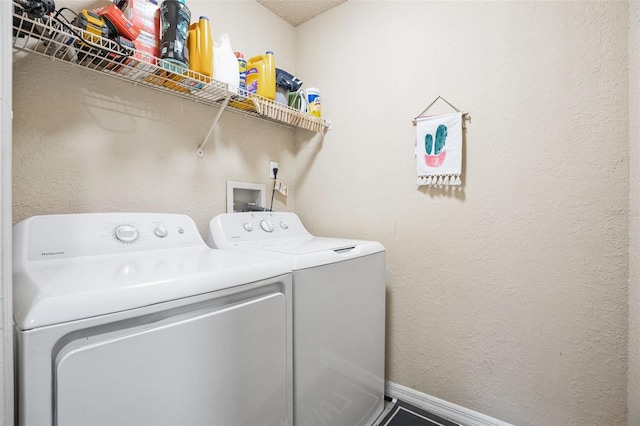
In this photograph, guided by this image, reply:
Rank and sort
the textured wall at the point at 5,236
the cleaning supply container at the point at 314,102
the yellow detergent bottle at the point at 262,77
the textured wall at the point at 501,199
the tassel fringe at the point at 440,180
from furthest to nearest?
the cleaning supply container at the point at 314,102
the yellow detergent bottle at the point at 262,77
the tassel fringe at the point at 440,180
the textured wall at the point at 501,199
the textured wall at the point at 5,236

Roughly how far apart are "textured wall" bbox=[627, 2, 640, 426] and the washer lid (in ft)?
4.31

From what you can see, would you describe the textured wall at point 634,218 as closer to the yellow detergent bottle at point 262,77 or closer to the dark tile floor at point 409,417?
the dark tile floor at point 409,417

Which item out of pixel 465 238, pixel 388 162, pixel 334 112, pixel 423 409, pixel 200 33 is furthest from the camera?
pixel 334 112

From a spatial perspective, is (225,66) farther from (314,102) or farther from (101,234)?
(101,234)

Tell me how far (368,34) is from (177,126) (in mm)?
1289

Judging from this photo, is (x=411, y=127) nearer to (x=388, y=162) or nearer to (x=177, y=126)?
(x=388, y=162)

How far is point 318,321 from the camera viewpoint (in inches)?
48.5

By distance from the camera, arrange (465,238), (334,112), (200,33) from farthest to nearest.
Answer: (334,112), (465,238), (200,33)

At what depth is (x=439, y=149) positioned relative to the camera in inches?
65.2

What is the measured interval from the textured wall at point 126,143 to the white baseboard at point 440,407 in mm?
1480

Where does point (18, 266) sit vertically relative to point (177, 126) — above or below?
below

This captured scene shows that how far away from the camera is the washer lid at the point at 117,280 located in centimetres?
64

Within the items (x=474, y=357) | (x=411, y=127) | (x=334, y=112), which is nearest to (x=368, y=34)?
(x=334, y=112)

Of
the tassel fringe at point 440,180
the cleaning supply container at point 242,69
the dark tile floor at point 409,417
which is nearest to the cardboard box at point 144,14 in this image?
the cleaning supply container at point 242,69
